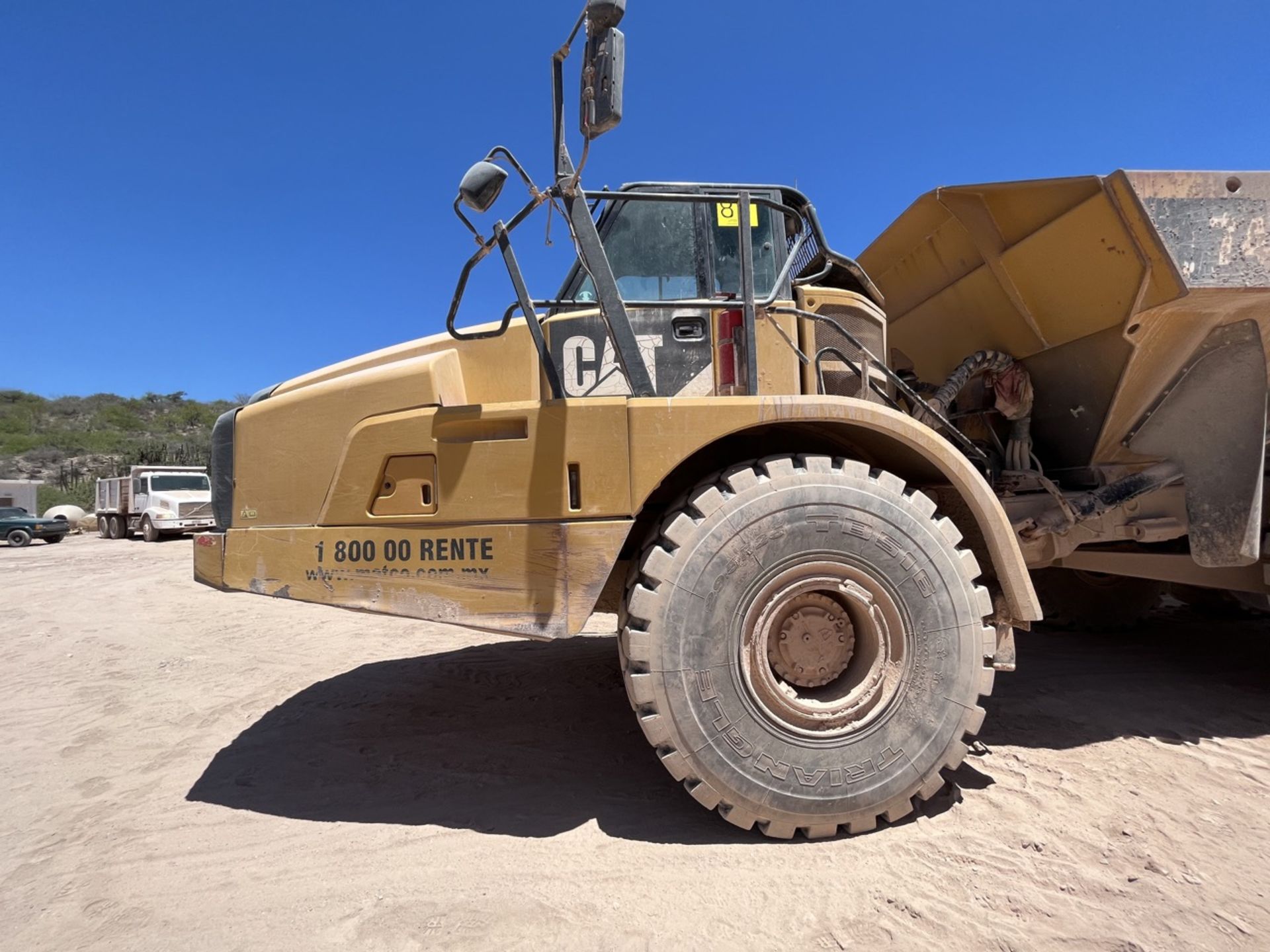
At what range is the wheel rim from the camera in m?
2.61

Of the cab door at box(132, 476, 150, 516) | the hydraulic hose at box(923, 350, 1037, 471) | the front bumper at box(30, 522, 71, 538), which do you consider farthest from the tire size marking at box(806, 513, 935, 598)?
the front bumper at box(30, 522, 71, 538)

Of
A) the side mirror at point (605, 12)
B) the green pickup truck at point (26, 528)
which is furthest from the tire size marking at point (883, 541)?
the green pickup truck at point (26, 528)

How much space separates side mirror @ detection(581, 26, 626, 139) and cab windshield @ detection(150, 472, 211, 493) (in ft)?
75.3

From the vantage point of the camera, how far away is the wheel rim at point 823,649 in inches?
103

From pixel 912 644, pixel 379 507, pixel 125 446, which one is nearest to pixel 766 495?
pixel 912 644

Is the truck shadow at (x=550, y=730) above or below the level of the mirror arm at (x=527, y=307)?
below

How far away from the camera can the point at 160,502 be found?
69.3 feet

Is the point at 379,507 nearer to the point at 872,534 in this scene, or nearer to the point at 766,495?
the point at 766,495

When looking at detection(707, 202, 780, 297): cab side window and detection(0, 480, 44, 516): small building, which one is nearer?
detection(707, 202, 780, 297): cab side window

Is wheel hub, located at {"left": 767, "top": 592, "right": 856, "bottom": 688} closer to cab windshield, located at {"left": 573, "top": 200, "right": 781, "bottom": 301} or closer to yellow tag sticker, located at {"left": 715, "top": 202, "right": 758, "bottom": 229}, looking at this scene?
cab windshield, located at {"left": 573, "top": 200, "right": 781, "bottom": 301}

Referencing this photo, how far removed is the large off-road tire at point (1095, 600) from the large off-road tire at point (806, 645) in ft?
11.4

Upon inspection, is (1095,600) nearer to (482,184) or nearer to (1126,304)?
(1126,304)

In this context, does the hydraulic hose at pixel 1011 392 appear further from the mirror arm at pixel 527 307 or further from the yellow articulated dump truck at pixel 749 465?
the mirror arm at pixel 527 307

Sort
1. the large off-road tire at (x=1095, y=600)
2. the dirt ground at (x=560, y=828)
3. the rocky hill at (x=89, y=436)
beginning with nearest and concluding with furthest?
the dirt ground at (x=560, y=828)
the large off-road tire at (x=1095, y=600)
the rocky hill at (x=89, y=436)
